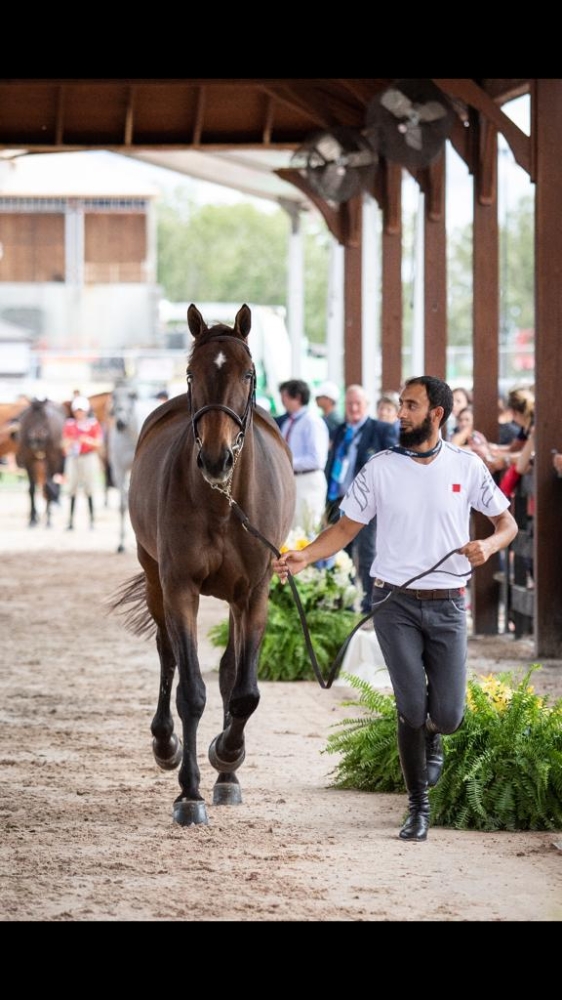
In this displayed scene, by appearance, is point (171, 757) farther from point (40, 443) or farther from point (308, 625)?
point (40, 443)

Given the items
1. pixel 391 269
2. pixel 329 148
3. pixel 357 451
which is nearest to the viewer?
pixel 357 451

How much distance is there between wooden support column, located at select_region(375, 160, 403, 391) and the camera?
1630 centimetres

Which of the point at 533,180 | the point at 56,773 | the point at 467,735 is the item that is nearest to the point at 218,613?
the point at 533,180

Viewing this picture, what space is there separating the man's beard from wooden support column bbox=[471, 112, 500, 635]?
6.78 metres

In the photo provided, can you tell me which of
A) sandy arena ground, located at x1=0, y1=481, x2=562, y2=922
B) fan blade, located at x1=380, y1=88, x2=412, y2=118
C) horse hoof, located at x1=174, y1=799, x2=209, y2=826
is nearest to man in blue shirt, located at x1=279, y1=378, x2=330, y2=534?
fan blade, located at x1=380, y1=88, x2=412, y2=118

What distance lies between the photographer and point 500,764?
6.69m

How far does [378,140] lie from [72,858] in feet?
26.0

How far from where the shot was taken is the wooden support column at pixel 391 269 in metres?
16.3

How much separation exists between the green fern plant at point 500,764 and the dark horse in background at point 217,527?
82 centimetres

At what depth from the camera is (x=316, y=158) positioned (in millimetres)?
15367

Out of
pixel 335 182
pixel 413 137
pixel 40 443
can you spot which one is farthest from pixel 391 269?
pixel 40 443

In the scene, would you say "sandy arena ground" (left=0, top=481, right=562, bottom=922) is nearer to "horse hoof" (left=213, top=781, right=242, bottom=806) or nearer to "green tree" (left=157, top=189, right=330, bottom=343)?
"horse hoof" (left=213, top=781, right=242, bottom=806)

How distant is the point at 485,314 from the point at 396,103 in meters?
1.91

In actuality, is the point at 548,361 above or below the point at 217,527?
above
